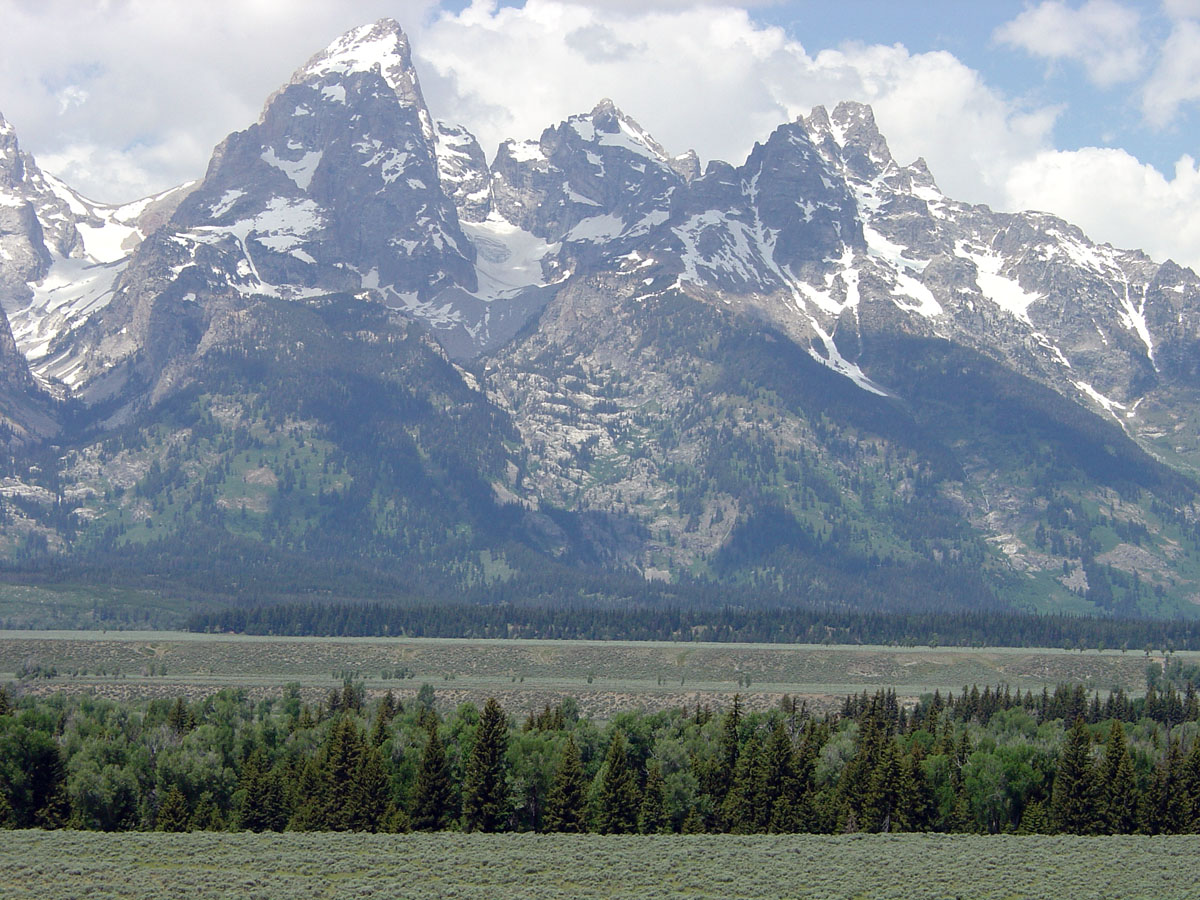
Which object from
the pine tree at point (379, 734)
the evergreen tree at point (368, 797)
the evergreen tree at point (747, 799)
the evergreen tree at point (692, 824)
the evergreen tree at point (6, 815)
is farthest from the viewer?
the pine tree at point (379, 734)

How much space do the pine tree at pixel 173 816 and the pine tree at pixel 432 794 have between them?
730 inches

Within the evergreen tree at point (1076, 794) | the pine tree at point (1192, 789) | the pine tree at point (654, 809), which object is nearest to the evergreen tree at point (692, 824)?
the pine tree at point (654, 809)

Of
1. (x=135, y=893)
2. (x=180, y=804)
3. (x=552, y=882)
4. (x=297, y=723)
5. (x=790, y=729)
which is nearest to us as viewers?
(x=135, y=893)

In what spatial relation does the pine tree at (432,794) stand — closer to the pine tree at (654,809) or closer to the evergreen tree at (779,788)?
the pine tree at (654,809)

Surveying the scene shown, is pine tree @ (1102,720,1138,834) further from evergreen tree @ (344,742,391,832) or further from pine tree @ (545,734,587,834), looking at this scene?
evergreen tree @ (344,742,391,832)

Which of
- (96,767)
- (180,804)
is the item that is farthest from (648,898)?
(96,767)

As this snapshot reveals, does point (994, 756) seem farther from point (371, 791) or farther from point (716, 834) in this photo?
point (371, 791)

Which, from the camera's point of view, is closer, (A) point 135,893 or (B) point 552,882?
(A) point 135,893

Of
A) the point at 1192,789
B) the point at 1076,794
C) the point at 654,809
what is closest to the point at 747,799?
the point at 654,809

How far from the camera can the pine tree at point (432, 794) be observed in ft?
450

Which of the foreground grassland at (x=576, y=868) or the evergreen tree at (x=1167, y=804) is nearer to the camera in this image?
the foreground grassland at (x=576, y=868)

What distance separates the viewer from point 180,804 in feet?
442

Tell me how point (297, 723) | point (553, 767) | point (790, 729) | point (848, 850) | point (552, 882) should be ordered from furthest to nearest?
point (790, 729) < point (297, 723) < point (553, 767) < point (848, 850) < point (552, 882)

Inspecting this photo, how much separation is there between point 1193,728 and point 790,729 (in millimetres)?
47073
